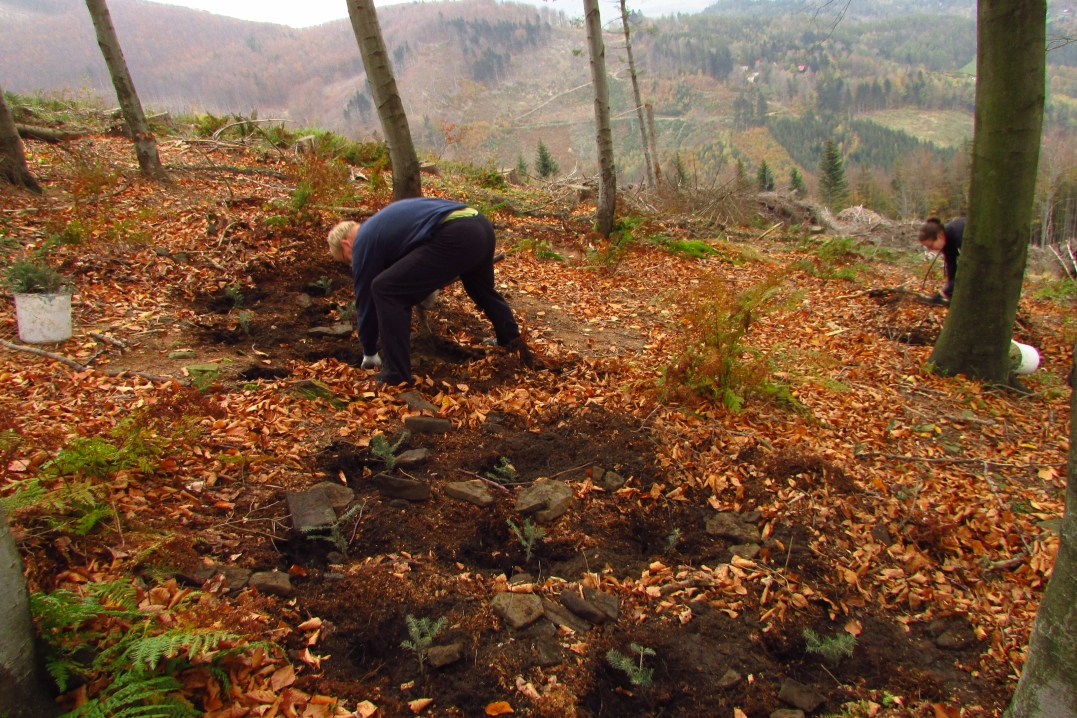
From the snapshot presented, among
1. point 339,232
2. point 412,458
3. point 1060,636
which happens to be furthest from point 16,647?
point 339,232

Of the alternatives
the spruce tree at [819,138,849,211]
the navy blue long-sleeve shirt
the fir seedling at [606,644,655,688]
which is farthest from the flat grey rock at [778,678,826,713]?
the spruce tree at [819,138,849,211]

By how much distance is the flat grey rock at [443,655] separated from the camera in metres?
2.04

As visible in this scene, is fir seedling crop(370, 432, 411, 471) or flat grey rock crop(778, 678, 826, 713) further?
fir seedling crop(370, 432, 411, 471)

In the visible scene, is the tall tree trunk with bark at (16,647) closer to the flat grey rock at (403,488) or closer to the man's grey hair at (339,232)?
Answer: the flat grey rock at (403,488)

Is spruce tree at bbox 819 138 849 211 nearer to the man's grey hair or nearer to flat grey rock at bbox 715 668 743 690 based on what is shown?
the man's grey hair

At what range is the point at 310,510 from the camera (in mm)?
2758

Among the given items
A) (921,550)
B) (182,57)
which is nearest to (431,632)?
(921,550)

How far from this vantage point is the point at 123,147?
31.2ft

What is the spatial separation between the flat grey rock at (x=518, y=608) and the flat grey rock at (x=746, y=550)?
3.45 ft

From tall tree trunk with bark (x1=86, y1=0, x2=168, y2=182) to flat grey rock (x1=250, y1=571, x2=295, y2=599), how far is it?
733 centimetres

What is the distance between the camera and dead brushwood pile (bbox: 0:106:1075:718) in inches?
79.3

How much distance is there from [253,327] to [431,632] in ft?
11.9

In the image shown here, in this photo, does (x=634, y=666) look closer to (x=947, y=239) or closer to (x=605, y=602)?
(x=605, y=602)

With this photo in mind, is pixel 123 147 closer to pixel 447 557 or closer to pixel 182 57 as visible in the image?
pixel 447 557
